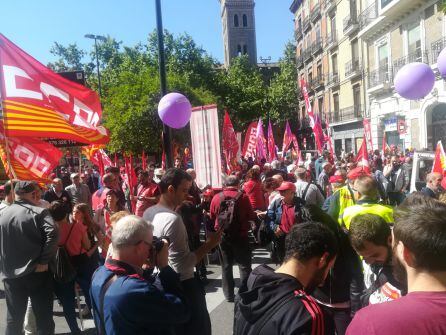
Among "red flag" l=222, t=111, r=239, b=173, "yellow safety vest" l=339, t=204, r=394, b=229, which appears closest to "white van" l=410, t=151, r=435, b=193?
"red flag" l=222, t=111, r=239, b=173

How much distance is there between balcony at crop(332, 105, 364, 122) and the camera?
28.6 metres

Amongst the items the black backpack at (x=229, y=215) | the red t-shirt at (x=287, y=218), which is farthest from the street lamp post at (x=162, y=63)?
the red t-shirt at (x=287, y=218)

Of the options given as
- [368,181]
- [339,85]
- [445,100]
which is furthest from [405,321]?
[339,85]

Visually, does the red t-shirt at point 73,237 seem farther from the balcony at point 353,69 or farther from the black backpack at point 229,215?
the balcony at point 353,69

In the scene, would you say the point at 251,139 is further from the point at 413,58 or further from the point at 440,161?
the point at 413,58

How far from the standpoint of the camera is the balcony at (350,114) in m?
28.6

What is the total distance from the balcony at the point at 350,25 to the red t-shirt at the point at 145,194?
23.5 metres

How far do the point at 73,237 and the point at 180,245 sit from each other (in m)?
2.02

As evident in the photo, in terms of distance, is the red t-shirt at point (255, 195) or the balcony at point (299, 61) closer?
the red t-shirt at point (255, 195)

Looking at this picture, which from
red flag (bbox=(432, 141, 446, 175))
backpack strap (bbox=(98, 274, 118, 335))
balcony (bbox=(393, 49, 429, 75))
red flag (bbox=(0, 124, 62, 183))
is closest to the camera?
backpack strap (bbox=(98, 274, 118, 335))

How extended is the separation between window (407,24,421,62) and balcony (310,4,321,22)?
15.5m

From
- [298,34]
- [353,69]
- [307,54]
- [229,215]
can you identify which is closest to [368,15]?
[353,69]

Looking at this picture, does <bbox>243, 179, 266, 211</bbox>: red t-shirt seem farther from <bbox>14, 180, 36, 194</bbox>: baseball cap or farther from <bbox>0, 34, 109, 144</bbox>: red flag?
<bbox>14, 180, 36, 194</bbox>: baseball cap

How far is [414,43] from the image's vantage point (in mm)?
20984
